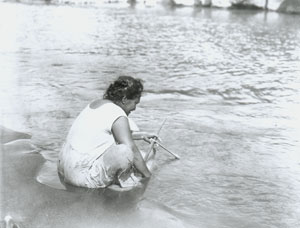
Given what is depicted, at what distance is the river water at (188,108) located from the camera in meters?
4.41

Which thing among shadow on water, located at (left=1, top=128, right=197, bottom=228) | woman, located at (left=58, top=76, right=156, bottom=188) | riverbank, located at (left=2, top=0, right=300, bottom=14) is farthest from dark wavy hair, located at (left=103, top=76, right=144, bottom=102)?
riverbank, located at (left=2, top=0, right=300, bottom=14)

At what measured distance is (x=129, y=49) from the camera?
Result: 47.0 ft

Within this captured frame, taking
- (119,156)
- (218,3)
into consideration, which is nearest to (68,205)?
(119,156)

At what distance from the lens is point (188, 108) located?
26.1ft

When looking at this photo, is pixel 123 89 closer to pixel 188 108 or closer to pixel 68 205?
pixel 68 205

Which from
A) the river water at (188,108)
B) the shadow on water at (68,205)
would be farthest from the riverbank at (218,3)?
the shadow on water at (68,205)

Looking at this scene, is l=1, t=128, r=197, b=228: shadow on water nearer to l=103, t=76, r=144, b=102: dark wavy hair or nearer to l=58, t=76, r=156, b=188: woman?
l=58, t=76, r=156, b=188: woman

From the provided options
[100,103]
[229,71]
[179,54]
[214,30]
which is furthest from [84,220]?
[214,30]

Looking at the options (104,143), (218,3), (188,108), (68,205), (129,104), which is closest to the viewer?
(68,205)

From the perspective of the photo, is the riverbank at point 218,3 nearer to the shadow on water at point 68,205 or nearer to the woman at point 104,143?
the woman at point 104,143

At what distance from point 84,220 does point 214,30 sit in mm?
16431

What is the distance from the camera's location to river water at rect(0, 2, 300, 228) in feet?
14.5

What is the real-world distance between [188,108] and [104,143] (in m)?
3.85

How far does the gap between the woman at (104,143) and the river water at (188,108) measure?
269mm
